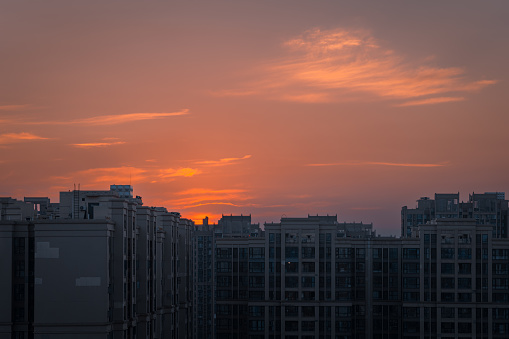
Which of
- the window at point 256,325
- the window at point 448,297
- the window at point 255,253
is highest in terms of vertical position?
the window at point 255,253

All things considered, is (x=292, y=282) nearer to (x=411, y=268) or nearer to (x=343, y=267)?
(x=343, y=267)

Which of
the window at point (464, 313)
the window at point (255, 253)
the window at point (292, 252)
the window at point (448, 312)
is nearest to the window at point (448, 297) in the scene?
the window at point (448, 312)

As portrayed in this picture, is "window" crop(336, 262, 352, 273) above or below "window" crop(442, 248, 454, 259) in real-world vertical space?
below

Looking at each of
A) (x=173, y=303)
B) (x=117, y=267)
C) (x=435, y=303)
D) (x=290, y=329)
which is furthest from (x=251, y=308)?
(x=117, y=267)

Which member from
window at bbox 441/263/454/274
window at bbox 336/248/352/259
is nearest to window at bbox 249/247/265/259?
window at bbox 336/248/352/259

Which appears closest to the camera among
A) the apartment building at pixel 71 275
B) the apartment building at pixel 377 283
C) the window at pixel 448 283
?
the apartment building at pixel 71 275

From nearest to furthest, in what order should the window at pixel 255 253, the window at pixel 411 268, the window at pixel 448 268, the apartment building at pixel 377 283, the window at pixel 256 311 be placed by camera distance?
the apartment building at pixel 377 283 < the window at pixel 448 268 < the window at pixel 256 311 < the window at pixel 411 268 < the window at pixel 255 253

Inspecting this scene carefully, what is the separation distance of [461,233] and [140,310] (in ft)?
182

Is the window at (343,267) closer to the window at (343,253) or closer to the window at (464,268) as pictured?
the window at (343,253)

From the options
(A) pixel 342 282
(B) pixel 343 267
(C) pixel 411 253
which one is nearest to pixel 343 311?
(A) pixel 342 282

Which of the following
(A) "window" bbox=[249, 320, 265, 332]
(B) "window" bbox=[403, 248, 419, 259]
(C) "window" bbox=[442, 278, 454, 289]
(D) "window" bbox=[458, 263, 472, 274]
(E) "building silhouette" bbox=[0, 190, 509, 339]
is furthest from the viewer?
(B) "window" bbox=[403, 248, 419, 259]

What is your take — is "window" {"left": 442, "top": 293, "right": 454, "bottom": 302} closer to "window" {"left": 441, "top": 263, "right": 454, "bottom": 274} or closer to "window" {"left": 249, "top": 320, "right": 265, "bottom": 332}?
"window" {"left": 441, "top": 263, "right": 454, "bottom": 274}

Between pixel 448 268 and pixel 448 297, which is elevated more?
pixel 448 268

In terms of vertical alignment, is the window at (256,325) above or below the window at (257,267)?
below
